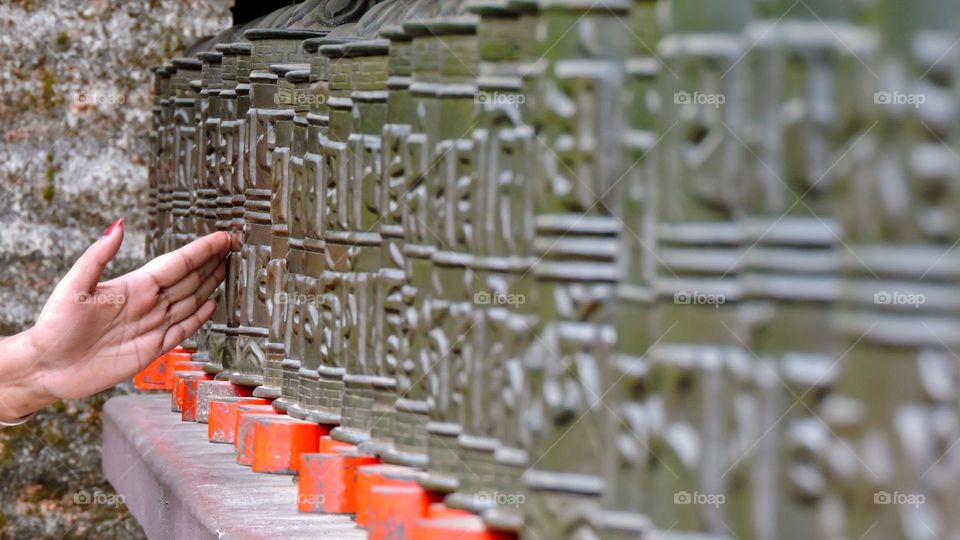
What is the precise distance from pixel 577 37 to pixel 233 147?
1.31 meters

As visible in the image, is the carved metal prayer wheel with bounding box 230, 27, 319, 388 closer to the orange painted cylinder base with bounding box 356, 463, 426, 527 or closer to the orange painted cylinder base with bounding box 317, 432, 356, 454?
the orange painted cylinder base with bounding box 317, 432, 356, 454

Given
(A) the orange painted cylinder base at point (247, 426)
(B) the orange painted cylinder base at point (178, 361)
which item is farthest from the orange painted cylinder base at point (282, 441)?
(B) the orange painted cylinder base at point (178, 361)

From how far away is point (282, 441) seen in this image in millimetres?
1974

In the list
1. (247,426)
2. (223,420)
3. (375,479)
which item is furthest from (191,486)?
(375,479)

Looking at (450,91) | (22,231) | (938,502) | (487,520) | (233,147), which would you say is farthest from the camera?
(22,231)

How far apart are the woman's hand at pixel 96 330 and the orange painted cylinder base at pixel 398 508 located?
2.63 feet

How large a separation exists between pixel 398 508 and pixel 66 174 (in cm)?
272

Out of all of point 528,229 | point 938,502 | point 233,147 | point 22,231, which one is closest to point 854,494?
point 938,502

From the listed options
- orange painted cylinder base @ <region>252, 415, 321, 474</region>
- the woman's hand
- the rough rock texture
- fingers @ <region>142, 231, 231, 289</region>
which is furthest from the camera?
the rough rock texture

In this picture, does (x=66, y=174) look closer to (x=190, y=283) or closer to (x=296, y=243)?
(x=190, y=283)

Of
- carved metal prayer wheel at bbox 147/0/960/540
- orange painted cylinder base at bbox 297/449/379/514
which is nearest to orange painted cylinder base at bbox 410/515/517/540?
carved metal prayer wheel at bbox 147/0/960/540

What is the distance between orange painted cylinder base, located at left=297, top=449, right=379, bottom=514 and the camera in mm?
1705

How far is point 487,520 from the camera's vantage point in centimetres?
136

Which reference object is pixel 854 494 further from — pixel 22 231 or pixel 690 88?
pixel 22 231
